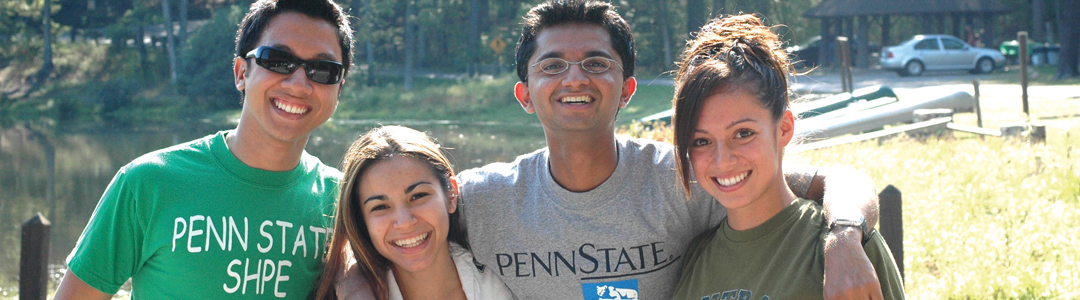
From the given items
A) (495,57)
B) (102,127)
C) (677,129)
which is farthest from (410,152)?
(495,57)

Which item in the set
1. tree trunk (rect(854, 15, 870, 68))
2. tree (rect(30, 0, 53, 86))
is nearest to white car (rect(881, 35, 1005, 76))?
Result: tree trunk (rect(854, 15, 870, 68))

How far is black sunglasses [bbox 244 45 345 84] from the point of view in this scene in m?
3.13

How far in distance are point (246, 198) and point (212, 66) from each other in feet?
117

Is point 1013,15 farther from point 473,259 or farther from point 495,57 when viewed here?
point 473,259

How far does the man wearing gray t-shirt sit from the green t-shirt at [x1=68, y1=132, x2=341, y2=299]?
675mm

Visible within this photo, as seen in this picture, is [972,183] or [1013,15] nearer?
[972,183]

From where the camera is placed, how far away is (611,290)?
3.12 metres

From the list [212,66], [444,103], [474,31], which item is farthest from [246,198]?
[474,31]

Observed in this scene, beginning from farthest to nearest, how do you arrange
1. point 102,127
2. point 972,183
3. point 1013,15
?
point 1013,15 < point 102,127 < point 972,183

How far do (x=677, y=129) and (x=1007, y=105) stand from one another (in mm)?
16691

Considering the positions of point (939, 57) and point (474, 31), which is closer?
point (939, 57)

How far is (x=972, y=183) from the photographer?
795cm

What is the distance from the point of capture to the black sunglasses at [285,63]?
10.3 feet

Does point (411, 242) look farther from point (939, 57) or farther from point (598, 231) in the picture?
point (939, 57)
